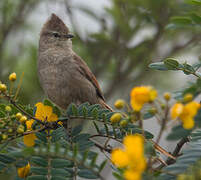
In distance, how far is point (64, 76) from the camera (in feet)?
14.5

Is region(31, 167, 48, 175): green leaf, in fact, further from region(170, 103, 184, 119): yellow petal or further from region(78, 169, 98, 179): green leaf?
region(170, 103, 184, 119): yellow petal

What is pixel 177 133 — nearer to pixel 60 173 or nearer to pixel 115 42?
pixel 60 173

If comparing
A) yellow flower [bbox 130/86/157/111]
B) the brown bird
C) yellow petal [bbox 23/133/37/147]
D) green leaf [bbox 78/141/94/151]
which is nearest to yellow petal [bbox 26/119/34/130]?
yellow petal [bbox 23/133/37/147]

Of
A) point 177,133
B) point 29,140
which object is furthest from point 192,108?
point 29,140

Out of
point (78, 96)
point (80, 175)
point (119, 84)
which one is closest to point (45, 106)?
point (80, 175)

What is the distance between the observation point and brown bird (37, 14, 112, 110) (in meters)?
4.41

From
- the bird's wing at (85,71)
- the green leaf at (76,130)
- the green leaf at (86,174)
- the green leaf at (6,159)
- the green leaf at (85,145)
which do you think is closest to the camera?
the green leaf at (86,174)

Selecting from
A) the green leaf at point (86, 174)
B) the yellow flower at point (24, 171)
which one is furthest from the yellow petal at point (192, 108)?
the yellow flower at point (24, 171)

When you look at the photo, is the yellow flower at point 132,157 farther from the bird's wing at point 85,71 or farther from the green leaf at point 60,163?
the bird's wing at point 85,71

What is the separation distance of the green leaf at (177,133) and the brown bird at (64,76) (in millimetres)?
2874

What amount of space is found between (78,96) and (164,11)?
182 centimetres

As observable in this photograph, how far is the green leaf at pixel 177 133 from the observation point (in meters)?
1.52

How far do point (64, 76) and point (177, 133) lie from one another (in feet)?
9.78

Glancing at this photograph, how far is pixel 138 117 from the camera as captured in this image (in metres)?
1.63
